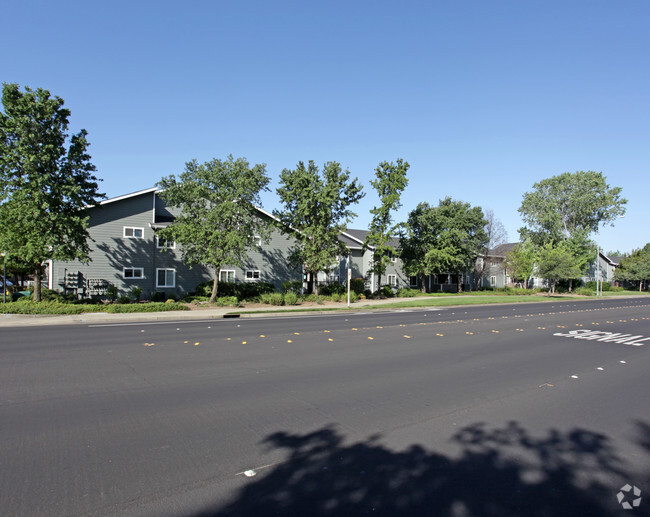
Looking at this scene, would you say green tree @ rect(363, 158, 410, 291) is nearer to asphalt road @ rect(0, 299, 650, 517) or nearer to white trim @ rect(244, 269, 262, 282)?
white trim @ rect(244, 269, 262, 282)

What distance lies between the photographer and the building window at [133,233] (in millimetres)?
30031

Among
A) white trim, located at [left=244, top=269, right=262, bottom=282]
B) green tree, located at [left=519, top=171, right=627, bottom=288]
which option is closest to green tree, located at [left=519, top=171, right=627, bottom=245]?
green tree, located at [left=519, top=171, right=627, bottom=288]

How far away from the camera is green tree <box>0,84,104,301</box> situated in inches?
832

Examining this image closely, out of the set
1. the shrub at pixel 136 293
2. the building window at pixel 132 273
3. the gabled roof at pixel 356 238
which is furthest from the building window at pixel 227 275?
the gabled roof at pixel 356 238

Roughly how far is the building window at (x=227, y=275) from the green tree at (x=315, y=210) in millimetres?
4920

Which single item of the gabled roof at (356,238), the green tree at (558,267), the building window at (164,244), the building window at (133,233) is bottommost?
the green tree at (558,267)

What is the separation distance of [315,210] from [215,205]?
8388 millimetres

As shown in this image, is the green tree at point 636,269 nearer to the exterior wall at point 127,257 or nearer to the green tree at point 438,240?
the green tree at point 438,240

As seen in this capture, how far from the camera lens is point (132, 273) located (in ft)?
98.3

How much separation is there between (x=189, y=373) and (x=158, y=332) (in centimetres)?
711

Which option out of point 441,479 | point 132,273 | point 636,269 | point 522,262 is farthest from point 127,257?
point 636,269

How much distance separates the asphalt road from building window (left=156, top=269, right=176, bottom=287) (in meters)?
20.9

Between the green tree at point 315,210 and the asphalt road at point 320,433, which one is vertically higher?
the green tree at point 315,210

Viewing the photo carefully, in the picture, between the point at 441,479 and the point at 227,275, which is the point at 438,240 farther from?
the point at 441,479
